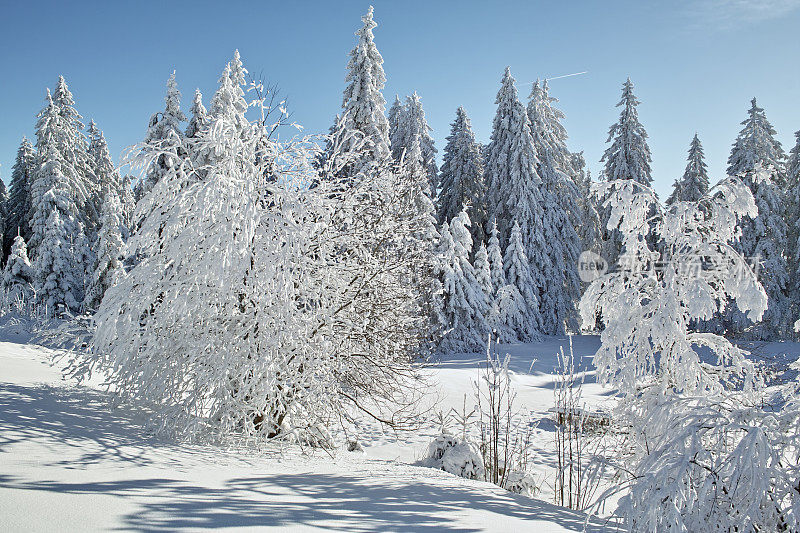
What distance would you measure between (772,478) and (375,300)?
480 centimetres

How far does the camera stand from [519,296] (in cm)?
2303

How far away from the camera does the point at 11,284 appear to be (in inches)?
988

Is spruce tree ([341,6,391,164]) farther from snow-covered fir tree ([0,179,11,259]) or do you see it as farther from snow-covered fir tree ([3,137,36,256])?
snow-covered fir tree ([0,179,11,259])

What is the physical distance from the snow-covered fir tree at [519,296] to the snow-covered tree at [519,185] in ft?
0.37

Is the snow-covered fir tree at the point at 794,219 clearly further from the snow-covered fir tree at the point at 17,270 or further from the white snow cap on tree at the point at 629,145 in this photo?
the snow-covered fir tree at the point at 17,270

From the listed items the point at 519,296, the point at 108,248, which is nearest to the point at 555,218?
the point at 519,296

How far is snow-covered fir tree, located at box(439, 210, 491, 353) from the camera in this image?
771 inches

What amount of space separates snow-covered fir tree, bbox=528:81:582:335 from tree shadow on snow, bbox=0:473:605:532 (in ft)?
74.8

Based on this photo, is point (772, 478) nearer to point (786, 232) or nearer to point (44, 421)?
point (44, 421)

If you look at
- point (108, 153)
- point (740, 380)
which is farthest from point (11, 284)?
point (740, 380)

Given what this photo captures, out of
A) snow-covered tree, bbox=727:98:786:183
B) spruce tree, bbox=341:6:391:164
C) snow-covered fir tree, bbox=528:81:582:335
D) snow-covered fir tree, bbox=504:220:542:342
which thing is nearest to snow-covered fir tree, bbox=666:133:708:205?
snow-covered tree, bbox=727:98:786:183

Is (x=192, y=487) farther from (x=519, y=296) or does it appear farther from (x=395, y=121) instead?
(x=395, y=121)

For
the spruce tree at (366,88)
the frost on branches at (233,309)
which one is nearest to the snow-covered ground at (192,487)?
the frost on branches at (233,309)

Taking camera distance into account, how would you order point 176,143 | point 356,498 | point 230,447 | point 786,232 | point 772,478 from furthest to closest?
point 786,232
point 176,143
point 230,447
point 356,498
point 772,478
